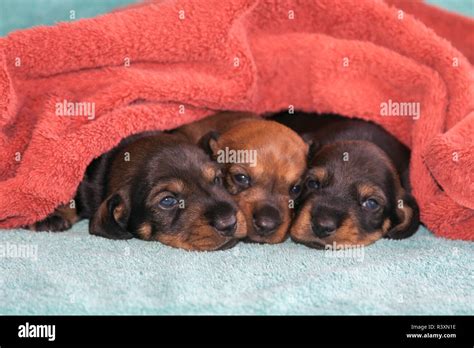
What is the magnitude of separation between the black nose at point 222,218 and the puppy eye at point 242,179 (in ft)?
1.09

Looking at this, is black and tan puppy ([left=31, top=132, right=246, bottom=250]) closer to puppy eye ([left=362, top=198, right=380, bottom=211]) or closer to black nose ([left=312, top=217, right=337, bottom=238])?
black nose ([left=312, top=217, right=337, bottom=238])

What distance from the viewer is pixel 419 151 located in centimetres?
360

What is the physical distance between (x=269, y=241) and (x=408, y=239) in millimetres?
762

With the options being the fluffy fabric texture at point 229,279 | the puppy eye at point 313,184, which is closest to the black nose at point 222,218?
the fluffy fabric texture at point 229,279

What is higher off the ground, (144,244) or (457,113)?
(457,113)

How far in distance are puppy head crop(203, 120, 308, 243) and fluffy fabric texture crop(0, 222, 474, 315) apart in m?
0.25

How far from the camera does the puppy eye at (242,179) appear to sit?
3.50 meters

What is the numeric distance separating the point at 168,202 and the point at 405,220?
50.3 inches

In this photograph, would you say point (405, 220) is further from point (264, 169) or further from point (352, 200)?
point (264, 169)

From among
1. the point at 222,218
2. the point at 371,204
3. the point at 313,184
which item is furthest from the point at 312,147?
the point at 222,218

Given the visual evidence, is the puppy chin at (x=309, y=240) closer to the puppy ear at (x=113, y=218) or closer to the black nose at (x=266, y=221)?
the black nose at (x=266, y=221)
